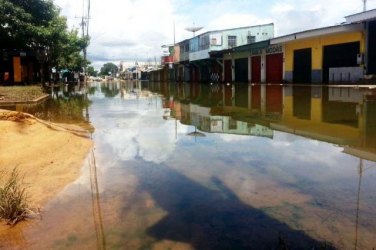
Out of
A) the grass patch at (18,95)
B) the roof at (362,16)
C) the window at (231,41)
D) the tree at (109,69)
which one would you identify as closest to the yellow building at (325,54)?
the roof at (362,16)

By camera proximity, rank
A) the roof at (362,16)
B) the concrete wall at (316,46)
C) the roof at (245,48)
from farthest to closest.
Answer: the roof at (245,48), the concrete wall at (316,46), the roof at (362,16)

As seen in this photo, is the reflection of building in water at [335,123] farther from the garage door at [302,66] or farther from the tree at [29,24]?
the tree at [29,24]

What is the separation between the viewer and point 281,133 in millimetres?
9438

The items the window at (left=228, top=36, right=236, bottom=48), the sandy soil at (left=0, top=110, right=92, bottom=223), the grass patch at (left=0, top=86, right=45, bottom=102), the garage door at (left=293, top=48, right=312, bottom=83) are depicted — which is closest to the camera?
the sandy soil at (left=0, top=110, right=92, bottom=223)

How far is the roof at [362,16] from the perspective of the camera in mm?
25070

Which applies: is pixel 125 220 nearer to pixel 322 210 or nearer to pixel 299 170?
pixel 322 210

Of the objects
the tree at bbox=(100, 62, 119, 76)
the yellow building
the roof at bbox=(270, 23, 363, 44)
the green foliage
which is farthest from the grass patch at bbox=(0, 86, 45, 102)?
the tree at bbox=(100, 62, 119, 76)

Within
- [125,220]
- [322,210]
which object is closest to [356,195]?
[322,210]

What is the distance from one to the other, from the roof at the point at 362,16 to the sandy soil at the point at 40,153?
21048 millimetres

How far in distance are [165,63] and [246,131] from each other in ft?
217

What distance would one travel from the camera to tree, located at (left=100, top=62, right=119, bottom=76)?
165050 millimetres

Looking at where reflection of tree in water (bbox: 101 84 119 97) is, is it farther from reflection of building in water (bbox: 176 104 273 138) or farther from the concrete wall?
reflection of building in water (bbox: 176 104 273 138)

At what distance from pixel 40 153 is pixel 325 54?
1109 inches

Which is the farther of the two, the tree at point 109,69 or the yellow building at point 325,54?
the tree at point 109,69
